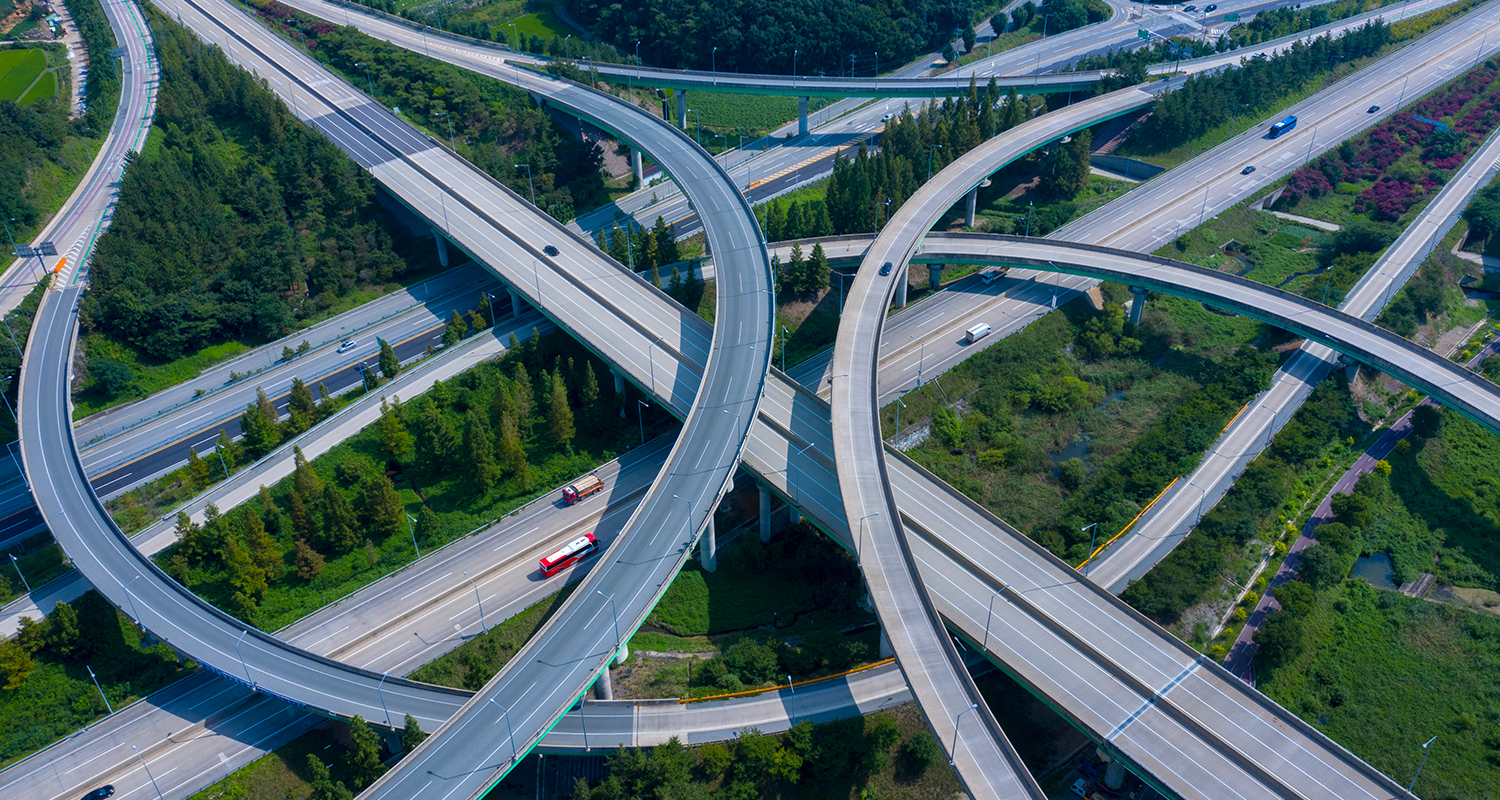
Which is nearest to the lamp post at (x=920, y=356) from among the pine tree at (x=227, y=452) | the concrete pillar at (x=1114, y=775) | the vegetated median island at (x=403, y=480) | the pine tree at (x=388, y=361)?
the vegetated median island at (x=403, y=480)

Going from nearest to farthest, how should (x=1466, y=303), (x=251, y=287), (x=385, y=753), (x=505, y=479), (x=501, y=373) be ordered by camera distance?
(x=385, y=753) → (x=505, y=479) → (x=501, y=373) → (x=251, y=287) → (x=1466, y=303)

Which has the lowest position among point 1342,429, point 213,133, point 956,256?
point 1342,429

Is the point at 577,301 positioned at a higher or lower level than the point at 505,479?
higher

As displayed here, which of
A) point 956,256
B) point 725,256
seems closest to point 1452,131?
point 956,256

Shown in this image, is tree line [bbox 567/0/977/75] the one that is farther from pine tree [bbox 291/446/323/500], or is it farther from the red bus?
pine tree [bbox 291/446/323/500]

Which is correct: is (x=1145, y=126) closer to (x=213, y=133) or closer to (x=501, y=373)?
(x=501, y=373)

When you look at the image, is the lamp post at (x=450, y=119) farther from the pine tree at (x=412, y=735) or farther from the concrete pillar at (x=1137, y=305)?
the concrete pillar at (x=1137, y=305)

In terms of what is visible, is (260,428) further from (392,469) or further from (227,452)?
(392,469)
